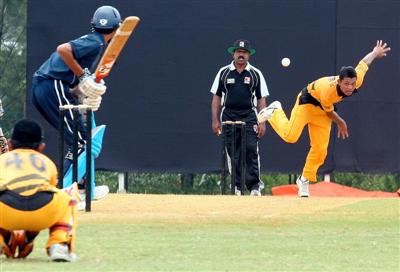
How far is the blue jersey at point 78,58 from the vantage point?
38.9 feet

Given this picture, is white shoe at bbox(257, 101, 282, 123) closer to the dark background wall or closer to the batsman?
the dark background wall

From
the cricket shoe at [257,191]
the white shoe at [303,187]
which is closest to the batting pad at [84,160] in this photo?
the white shoe at [303,187]

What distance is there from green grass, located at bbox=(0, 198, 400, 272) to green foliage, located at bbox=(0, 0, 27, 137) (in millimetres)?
9158

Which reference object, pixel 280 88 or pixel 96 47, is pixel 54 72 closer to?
pixel 96 47

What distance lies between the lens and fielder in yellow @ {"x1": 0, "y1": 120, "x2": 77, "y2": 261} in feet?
26.9

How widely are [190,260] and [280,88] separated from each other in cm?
975

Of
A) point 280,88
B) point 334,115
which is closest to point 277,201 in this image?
point 334,115

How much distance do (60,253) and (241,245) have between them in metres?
1.81

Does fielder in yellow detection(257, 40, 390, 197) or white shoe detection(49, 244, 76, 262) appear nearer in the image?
white shoe detection(49, 244, 76, 262)

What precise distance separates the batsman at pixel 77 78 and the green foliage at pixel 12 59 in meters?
8.09

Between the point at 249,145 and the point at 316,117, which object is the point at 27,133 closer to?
the point at 316,117

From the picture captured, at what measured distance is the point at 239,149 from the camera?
1714 cm

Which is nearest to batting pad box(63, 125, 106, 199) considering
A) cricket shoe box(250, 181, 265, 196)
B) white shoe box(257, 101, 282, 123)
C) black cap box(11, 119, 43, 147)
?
black cap box(11, 119, 43, 147)

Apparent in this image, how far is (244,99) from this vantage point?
56.0 feet
